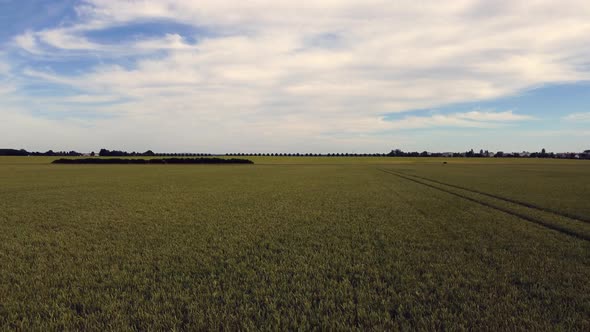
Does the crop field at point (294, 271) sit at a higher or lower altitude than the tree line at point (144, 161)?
lower

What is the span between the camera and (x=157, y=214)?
50.1ft

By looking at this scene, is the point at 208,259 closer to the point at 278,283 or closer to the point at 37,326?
the point at 278,283

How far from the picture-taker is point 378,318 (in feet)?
17.3

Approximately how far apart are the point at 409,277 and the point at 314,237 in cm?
417

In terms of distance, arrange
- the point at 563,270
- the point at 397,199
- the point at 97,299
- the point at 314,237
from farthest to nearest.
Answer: the point at 397,199, the point at 314,237, the point at 563,270, the point at 97,299

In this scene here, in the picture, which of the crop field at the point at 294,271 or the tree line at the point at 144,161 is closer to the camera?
the crop field at the point at 294,271

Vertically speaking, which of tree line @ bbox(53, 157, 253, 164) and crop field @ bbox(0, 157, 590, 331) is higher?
tree line @ bbox(53, 157, 253, 164)

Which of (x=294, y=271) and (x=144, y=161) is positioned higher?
(x=144, y=161)

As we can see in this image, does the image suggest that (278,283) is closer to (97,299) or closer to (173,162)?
(97,299)

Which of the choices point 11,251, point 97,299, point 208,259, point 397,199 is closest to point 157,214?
point 11,251

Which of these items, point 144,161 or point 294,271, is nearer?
point 294,271

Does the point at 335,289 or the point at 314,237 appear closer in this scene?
the point at 335,289

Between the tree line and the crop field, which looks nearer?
the crop field

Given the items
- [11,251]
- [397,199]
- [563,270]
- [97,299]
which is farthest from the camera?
[397,199]
